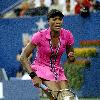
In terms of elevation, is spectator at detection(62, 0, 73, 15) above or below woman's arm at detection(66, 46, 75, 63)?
above

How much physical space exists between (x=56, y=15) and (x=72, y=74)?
655 cm

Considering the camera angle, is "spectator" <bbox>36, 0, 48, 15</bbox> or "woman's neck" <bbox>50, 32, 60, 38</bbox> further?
"spectator" <bbox>36, 0, 48, 15</bbox>

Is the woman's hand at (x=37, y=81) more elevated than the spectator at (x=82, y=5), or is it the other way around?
the spectator at (x=82, y=5)

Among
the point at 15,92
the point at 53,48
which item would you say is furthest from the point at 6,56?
the point at 53,48

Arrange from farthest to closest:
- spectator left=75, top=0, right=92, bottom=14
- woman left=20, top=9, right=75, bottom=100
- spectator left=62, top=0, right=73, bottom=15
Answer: spectator left=62, top=0, right=73, bottom=15, spectator left=75, top=0, right=92, bottom=14, woman left=20, top=9, right=75, bottom=100

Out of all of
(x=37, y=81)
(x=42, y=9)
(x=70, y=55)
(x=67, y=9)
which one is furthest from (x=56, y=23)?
(x=42, y=9)

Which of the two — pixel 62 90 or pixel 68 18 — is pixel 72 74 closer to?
pixel 68 18

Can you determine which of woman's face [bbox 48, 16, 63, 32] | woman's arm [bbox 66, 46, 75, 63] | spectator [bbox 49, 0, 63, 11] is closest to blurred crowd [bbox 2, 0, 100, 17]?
spectator [bbox 49, 0, 63, 11]

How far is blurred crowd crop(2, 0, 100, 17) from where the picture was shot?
13.8 m

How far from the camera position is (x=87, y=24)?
1407 cm

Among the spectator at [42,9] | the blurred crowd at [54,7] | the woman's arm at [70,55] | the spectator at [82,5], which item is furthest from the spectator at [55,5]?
the woman's arm at [70,55]

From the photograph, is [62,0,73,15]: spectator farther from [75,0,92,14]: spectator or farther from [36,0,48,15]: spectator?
[36,0,48,15]: spectator

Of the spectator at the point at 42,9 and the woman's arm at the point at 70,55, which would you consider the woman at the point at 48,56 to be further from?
the spectator at the point at 42,9

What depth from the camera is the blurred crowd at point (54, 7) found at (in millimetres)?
13828
